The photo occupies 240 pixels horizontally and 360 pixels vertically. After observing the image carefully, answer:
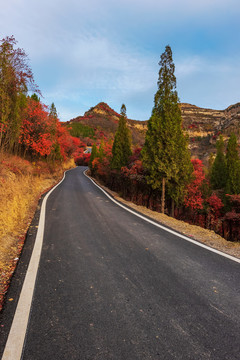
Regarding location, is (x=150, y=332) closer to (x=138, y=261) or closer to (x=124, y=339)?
(x=124, y=339)

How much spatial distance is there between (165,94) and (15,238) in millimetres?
11265

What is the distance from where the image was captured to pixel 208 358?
1623 mm

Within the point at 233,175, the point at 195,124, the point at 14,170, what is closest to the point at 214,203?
the point at 233,175

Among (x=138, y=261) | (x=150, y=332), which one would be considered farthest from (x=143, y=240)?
(x=150, y=332)

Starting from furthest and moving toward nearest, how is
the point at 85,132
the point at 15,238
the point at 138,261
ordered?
the point at 85,132
the point at 15,238
the point at 138,261

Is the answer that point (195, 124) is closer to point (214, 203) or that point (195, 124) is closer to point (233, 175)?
point (233, 175)

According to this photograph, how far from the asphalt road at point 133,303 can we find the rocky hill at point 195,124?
81.1 meters

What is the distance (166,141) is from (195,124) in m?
148

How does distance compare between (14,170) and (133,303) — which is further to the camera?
(14,170)

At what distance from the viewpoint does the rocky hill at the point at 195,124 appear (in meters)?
94.0

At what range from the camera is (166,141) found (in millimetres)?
10789

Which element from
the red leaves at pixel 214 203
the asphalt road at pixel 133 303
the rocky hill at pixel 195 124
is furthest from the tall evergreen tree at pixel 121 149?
the rocky hill at pixel 195 124

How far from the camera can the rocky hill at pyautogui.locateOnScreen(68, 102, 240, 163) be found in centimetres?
9400

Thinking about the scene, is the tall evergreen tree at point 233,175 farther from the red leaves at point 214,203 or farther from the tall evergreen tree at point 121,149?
the tall evergreen tree at point 121,149
